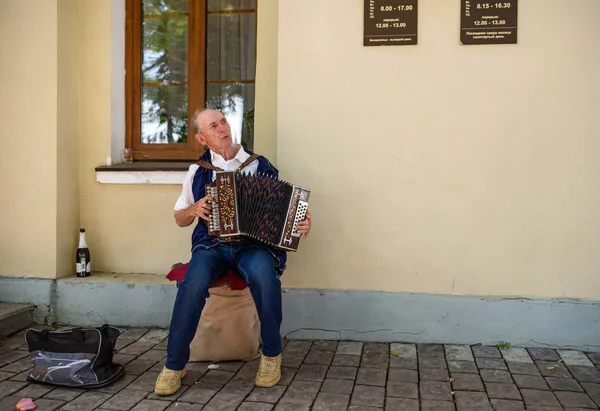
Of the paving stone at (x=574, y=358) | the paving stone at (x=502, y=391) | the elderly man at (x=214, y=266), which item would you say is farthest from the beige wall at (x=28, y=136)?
the paving stone at (x=574, y=358)

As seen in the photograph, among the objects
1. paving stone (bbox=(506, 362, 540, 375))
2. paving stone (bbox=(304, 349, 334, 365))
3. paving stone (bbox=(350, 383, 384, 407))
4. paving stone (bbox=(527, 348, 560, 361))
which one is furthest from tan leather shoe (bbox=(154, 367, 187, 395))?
paving stone (bbox=(527, 348, 560, 361))

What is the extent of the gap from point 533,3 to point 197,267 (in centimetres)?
262

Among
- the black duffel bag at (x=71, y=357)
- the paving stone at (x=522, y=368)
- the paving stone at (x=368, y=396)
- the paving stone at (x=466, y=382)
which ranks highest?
the black duffel bag at (x=71, y=357)

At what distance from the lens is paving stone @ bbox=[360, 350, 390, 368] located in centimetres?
347

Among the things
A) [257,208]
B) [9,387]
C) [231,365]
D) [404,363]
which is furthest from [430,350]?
[9,387]

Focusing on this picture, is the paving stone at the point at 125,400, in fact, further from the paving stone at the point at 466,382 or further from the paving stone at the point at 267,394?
the paving stone at the point at 466,382

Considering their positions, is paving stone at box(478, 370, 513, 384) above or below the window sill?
below

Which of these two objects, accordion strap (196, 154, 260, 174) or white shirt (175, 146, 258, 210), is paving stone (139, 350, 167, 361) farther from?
accordion strap (196, 154, 260, 174)

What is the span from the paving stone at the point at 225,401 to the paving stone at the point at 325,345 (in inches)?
34.0

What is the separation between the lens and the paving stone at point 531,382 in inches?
123

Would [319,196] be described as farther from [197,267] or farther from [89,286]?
[89,286]

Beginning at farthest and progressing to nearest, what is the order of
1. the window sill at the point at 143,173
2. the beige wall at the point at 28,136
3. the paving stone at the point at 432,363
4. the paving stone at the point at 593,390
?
the window sill at the point at 143,173
the beige wall at the point at 28,136
the paving stone at the point at 432,363
the paving stone at the point at 593,390

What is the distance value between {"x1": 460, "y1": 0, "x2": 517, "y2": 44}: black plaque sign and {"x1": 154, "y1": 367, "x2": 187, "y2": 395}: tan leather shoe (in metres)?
2.65

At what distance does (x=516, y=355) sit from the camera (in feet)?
11.8
